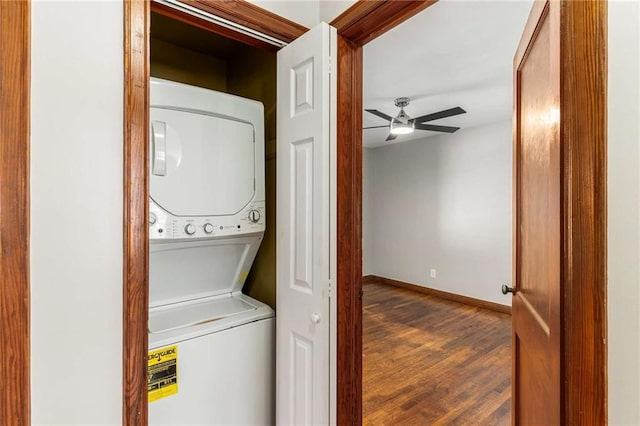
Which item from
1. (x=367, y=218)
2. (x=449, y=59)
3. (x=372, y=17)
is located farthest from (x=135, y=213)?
(x=367, y=218)

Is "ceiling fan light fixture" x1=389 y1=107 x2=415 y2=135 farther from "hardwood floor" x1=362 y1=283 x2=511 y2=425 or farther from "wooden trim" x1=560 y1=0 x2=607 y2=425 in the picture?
"wooden trim" x1=560 y1=0 x2=607 y2=425

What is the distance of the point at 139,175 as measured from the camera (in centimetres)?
100

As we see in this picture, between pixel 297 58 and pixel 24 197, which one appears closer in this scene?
pixel 24 197

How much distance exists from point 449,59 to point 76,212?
2.43 meters

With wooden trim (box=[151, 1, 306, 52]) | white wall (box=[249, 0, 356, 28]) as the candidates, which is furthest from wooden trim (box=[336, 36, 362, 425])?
wooden trim (box=[151, 1, 306, 52])

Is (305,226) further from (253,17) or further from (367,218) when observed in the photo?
(367,218)

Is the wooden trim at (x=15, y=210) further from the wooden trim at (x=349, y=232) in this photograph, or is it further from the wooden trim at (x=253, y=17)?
the wooden trim at (x=349, y=232)

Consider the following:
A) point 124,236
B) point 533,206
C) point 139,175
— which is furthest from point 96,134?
point 533,206

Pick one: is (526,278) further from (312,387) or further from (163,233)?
(163,233)

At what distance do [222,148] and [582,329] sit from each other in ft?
4.87

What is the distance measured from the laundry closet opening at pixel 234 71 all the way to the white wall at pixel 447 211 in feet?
11.0

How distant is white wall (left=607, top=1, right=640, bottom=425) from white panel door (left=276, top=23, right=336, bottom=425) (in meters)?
0.87

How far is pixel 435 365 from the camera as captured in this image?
273 centimetres

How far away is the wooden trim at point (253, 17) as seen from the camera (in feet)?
4.13
